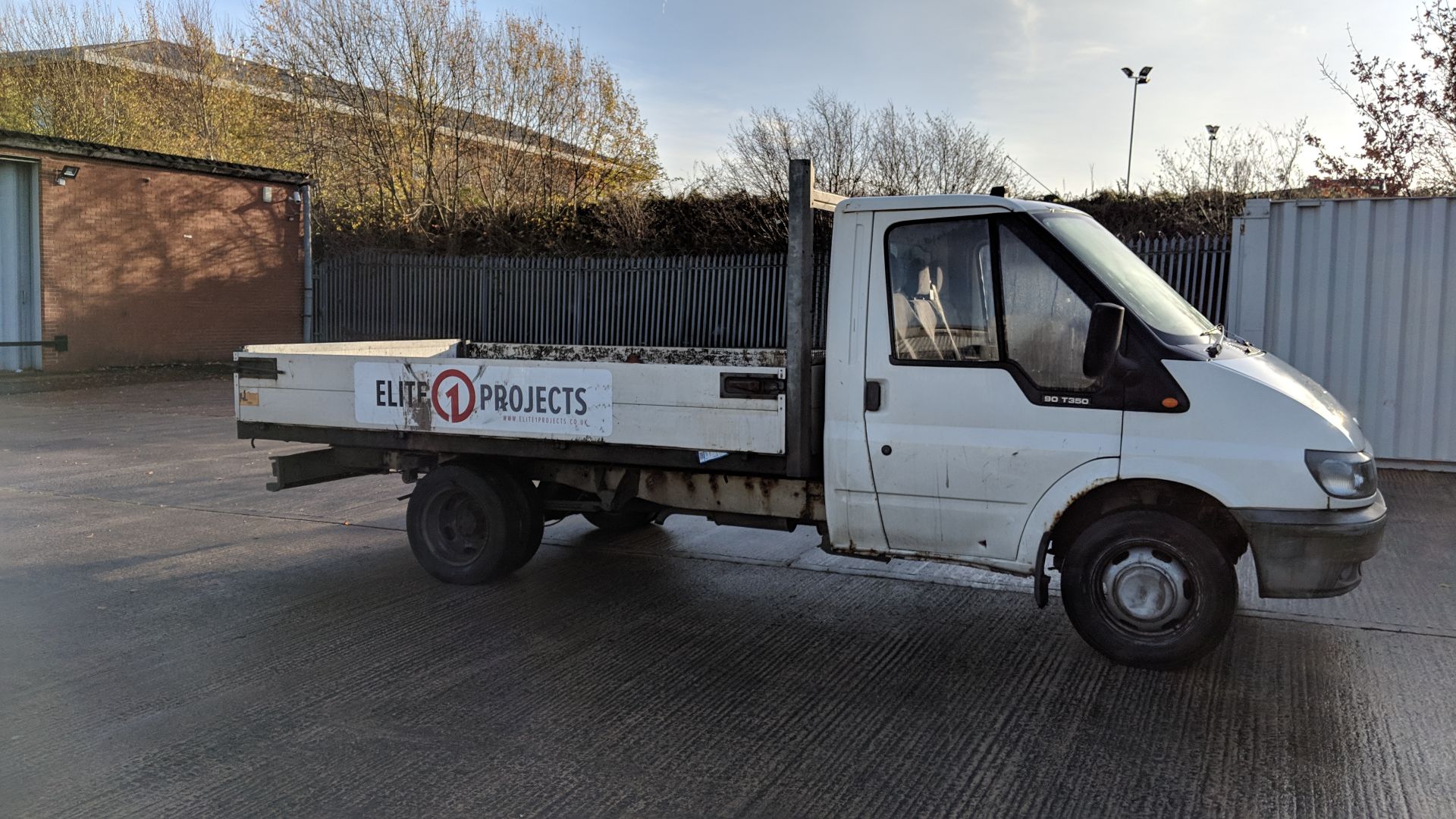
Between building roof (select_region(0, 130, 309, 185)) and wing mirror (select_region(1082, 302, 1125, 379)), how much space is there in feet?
69.2

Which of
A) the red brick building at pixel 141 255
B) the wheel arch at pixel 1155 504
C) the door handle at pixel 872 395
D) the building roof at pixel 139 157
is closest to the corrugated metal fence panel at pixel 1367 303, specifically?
the wheel arch at pixel 1155 504

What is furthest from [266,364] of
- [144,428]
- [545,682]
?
[144,428]

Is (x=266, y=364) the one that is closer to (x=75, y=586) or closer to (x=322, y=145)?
(x=75, y=586)

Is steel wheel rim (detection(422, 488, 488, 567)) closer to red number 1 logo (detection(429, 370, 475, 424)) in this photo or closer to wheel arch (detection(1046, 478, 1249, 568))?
red number 1 logo (detection(429, 370, 475, 424))

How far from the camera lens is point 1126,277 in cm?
522

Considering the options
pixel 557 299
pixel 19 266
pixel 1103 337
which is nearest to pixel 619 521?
pixel 1103 337

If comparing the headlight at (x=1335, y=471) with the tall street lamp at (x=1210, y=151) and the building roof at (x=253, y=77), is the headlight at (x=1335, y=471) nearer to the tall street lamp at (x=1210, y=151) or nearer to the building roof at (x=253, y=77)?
the tall street lamp at (x=1210, y=151)

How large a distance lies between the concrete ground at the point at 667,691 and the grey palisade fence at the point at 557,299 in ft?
28.1

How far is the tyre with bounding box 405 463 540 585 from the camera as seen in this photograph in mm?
6473

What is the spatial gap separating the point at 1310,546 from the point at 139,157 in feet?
75.7

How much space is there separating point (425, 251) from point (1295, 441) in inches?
907

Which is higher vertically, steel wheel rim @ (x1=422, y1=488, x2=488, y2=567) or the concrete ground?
steel wheel rim @ (x1=422, y1=488, x2=488, y2=567)

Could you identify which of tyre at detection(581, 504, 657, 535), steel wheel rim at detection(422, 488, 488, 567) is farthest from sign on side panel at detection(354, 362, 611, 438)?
tyre at detection(581, 504, 657, 535)

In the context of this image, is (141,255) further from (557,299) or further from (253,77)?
(253,77)
